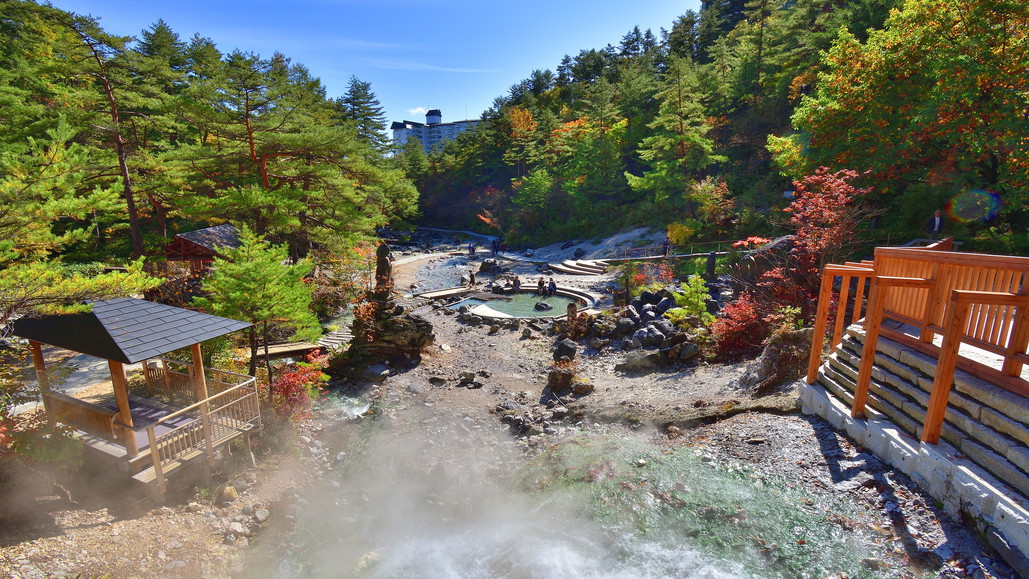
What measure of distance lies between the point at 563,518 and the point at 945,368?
4993mm

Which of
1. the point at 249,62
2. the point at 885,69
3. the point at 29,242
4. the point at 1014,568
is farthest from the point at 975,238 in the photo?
the point at 249,62

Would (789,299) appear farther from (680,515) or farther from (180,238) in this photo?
(180,238)

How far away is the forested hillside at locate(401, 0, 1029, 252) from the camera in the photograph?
36.8ft

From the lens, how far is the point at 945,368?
4.72 metres

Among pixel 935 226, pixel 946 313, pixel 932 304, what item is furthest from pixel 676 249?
pixel 946 313

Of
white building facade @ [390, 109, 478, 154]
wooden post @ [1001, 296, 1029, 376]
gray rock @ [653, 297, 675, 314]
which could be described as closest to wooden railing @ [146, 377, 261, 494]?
wooden post @ [1001, 296, 1029, 376]

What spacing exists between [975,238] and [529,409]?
1483cm

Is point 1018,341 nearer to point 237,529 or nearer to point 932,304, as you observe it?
point 932,304

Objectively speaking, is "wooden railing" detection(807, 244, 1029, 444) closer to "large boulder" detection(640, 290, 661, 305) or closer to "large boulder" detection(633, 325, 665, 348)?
"large boulder" detection(633, 325, 665, 348)

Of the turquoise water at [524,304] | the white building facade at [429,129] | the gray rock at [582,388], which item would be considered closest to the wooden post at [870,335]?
the gray rock at [582,388]

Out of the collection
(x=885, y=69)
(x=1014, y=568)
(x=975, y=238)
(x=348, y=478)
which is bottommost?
(x=348, y=478)

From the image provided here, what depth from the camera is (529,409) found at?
35.7 feet

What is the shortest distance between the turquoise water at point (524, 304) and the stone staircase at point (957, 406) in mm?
13114

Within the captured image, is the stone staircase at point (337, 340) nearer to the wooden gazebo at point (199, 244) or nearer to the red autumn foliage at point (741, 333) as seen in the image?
the wooden gazebo at point (199, 244)
